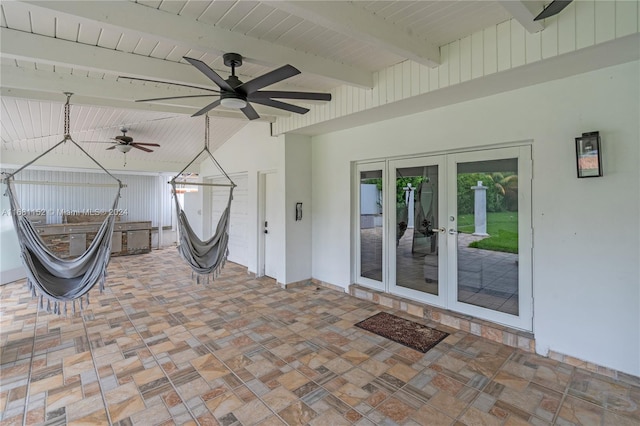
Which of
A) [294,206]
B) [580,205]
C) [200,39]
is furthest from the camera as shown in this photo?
[294,206]

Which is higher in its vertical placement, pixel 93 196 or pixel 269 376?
pixel 93 196

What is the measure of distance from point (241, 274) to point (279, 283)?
1.15m

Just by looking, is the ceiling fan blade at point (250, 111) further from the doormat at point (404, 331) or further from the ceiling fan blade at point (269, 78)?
the doormat at point (404, 331)

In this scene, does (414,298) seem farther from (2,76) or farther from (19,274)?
(19,274)

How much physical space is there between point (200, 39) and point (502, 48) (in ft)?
8.07

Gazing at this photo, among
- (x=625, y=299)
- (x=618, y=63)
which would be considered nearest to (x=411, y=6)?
(x=618, y=63)

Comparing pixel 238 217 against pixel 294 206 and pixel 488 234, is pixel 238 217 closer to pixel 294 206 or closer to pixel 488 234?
A: pixel 294 206

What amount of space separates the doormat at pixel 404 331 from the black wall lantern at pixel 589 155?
6.52 feet

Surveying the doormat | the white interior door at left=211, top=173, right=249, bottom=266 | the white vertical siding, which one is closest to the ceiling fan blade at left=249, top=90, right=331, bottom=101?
the white vertical siding

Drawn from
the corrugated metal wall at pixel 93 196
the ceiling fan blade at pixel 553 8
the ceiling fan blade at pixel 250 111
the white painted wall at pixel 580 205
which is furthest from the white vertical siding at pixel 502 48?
the corrugated metal wall at pixel 93 196

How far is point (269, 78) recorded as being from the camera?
2311 millimetres

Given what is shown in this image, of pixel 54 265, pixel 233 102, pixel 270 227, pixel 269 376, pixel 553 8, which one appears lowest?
pixel 269 376

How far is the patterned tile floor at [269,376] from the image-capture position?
208 cm

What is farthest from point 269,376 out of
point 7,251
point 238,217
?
point 7,251
